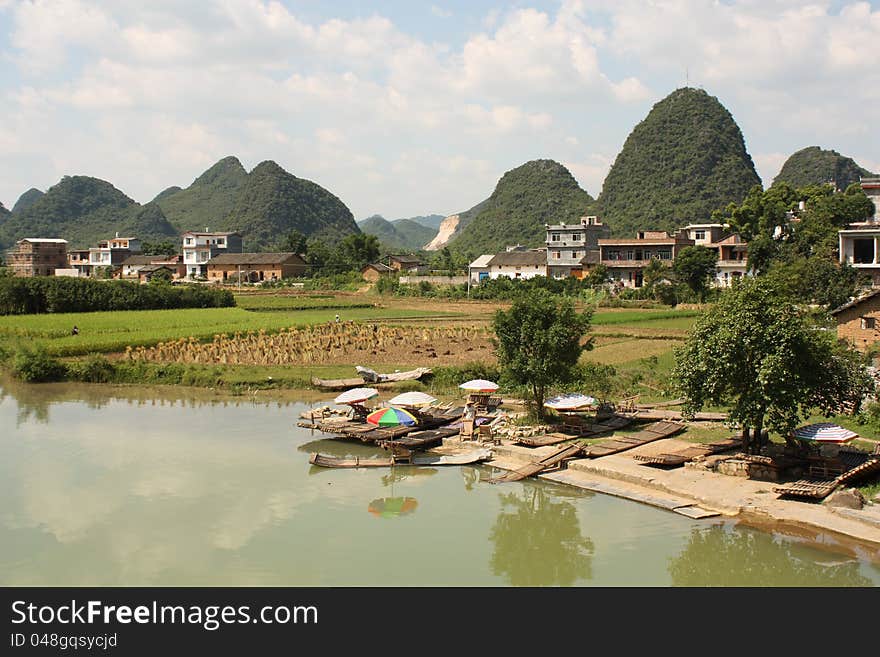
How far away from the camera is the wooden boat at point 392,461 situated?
1689 cm

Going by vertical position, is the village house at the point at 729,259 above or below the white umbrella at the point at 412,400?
above

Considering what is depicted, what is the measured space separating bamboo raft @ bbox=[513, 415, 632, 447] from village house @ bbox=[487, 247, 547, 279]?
48.7 m

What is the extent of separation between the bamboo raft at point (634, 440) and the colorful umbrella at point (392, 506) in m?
4.11

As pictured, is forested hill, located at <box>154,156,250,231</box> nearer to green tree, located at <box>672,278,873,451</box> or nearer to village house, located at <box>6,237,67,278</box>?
village house, located at <box>6,237,67,278</box>

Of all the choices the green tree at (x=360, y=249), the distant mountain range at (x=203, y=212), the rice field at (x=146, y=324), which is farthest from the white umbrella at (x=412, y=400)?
the distant mountain range at (x=203, y=212)

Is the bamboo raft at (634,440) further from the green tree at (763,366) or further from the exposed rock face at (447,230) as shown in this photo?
the exposed rock face at (447,230)

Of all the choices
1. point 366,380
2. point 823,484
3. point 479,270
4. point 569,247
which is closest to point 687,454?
point 823,484

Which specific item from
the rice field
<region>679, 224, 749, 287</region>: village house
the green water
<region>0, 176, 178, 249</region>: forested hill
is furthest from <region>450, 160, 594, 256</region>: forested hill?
the green water

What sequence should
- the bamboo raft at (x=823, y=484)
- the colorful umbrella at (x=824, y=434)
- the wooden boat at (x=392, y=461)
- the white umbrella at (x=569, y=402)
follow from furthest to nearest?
the white umbrella at (x=569, y=402) < the wooden boat at (x=392, y=461) < the colorful umbrella at (x=824, y=434) < the bamboo raft at (x=823, y=484)

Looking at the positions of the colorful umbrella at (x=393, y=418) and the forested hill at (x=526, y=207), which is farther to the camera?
the forested hill at (x=526, y=207)

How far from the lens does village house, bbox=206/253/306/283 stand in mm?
79188

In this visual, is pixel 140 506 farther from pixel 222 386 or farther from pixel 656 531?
pixel 222 386

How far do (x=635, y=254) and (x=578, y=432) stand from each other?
4689cm
